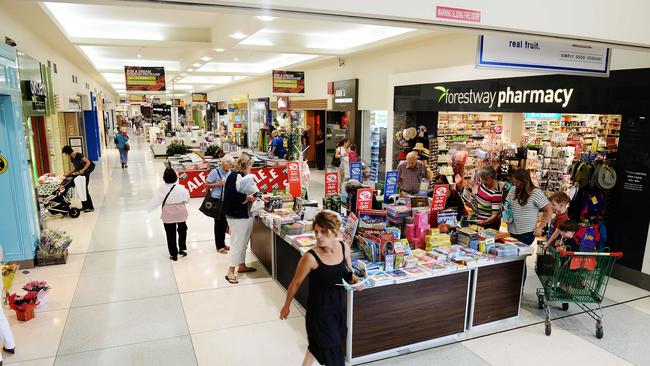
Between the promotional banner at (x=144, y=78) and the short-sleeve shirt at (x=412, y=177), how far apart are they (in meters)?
10.0

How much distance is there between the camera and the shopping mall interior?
3836mm

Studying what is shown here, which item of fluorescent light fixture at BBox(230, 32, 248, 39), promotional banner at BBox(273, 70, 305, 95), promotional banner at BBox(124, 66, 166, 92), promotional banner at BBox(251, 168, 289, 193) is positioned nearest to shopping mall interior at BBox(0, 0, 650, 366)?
fluorescent light fixture at BBox(230, 32, 248, 39)

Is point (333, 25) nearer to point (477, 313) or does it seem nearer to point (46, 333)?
point (477, 313)

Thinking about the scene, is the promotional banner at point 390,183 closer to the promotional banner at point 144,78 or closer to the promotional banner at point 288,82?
the promotional banner at point 288,82

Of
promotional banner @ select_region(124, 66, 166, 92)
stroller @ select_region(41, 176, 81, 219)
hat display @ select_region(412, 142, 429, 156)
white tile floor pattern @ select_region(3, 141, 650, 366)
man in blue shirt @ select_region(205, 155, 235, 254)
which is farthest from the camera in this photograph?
promotional banner @ select_region(124, 66, 166, 92)

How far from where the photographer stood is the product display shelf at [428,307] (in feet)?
12.7

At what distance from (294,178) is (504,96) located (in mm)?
3908

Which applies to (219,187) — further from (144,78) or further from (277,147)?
(144,78)

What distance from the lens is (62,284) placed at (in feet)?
18.6

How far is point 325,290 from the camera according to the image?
3148 mm

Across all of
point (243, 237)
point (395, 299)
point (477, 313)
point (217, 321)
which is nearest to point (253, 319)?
point (217, 321)

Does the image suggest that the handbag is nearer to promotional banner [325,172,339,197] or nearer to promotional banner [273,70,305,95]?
promotional banner [325,172,339,197]

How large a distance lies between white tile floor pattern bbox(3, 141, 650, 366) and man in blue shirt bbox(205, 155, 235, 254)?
25 cm

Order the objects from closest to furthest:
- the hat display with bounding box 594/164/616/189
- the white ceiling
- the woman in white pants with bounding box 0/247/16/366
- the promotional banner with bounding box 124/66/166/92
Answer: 1. the woman in white pants with bounding box 0/247/16/366
2. the hat display with bounding box 594/164/616/189
3. the white ceiling
4. the promotional banner with bounding box 124/66/166/92
